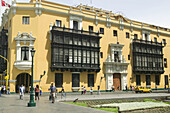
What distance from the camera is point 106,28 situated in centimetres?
4297

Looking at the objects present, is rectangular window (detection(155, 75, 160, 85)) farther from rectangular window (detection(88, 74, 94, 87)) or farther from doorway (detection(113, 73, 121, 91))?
rectangular window (detection(88, 74, 94, 87))

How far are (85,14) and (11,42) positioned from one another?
15674mm

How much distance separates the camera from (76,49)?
36.8 metres

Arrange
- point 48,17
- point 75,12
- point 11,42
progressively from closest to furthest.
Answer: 1. point 11,42
2. point 48,17
3. point 75,12

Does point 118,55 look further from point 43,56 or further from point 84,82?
point 43,56

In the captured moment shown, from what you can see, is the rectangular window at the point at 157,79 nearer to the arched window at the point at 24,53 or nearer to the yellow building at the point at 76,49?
the yellow building at the point at 76,49

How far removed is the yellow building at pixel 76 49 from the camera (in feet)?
110

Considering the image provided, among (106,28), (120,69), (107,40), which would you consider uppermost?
(106,28)

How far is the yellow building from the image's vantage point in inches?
1325

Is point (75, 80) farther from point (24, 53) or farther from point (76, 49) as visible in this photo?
point (24, 53)

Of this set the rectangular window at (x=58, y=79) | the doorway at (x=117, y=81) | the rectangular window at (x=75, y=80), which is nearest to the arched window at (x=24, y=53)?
the rectangular window at (x=58, y=79)

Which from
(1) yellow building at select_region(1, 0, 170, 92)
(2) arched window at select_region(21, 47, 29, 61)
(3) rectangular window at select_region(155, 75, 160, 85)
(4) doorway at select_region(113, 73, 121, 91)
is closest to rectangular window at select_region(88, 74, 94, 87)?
(1) yellow building at select_region(1, 0, 170, 92)

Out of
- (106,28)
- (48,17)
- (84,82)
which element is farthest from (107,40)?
(48,17)

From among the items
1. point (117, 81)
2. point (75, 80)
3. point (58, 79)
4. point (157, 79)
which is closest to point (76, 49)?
point (75, 80)
